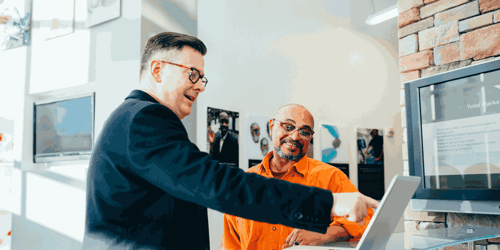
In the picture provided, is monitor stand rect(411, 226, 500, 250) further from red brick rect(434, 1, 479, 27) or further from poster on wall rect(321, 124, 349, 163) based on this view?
poster on wall rect(321, 124, 349, 163)

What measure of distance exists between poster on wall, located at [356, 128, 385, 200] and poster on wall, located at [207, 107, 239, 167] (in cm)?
188

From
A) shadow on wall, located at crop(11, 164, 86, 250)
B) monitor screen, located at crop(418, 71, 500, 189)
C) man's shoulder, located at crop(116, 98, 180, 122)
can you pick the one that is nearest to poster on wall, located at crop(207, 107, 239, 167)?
shadow on wall, located at crop(11, 164, 86, 250)

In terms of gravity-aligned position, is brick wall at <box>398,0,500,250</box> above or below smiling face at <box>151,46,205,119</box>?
above

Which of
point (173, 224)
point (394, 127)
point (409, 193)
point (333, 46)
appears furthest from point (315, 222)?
point (394, 127)

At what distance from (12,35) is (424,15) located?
357 cm

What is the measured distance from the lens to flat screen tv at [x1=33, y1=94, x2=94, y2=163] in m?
2.91

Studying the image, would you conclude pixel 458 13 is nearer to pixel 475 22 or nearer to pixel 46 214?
pixel 475 22

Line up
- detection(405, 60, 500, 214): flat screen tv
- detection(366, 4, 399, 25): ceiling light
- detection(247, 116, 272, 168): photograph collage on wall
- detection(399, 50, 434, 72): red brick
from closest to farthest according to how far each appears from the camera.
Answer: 1. detection(405, 60, 500, 214): flat screen tv
2. detection(399, 50, 434, 72): red brick
3. detection(247, 116, 272, 168): photograph collage on wall
4. detection(366, 4, 399, 25): ceiling light

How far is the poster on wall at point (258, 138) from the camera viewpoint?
11.9ft

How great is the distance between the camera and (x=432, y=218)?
6.81 ft

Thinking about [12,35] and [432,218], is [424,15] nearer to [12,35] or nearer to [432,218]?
[432,218]

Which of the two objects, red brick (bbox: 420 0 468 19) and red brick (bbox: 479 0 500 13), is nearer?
red brick (bbox: 479 0 500 13)

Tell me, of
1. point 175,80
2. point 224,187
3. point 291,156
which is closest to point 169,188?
point 224,187

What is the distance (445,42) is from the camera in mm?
2111
